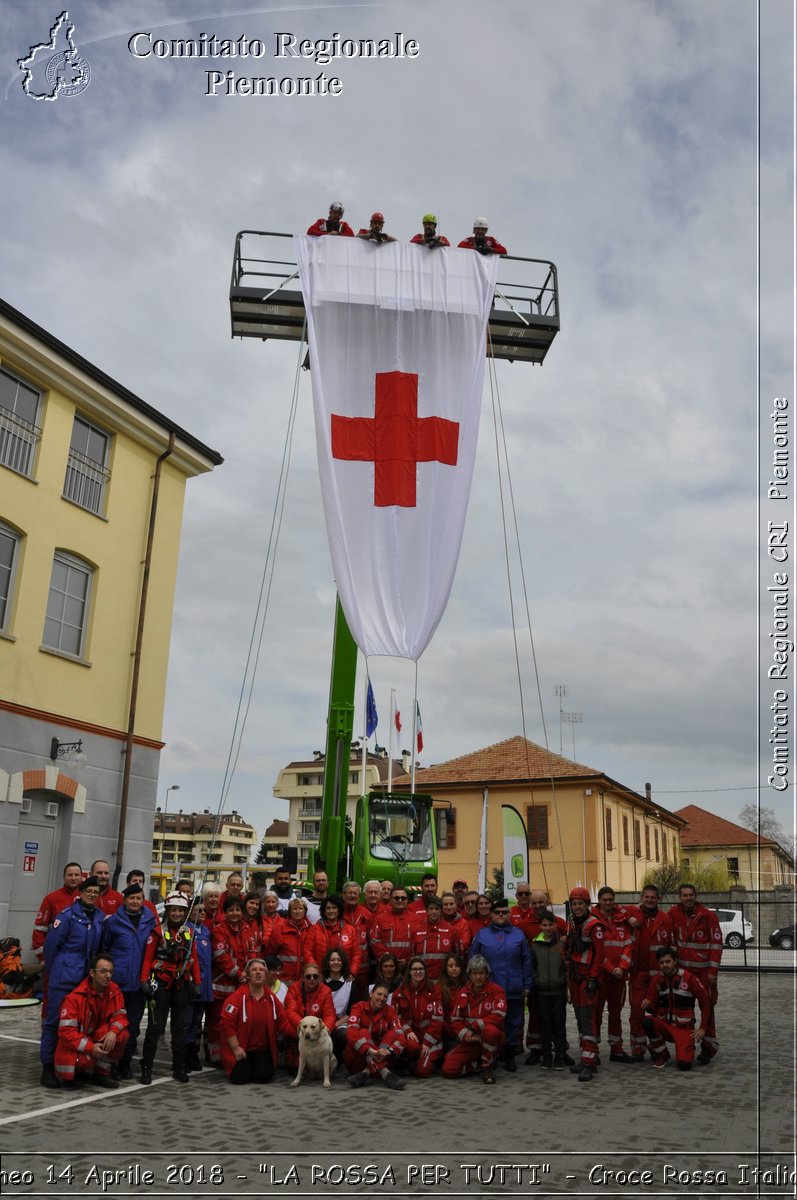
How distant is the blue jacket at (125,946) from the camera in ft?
28.9

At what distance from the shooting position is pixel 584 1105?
771cm

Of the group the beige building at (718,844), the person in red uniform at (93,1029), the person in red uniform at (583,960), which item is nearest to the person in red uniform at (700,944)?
the person in red uniform at (583,960)

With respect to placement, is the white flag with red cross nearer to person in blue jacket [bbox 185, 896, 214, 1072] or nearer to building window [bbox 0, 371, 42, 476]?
person in blue jacket [bbox 185, 896, 214, 1072]

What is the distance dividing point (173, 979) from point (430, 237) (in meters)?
9.98

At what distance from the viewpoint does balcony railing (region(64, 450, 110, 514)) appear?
676 inches

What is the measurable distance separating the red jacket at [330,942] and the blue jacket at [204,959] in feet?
3.39

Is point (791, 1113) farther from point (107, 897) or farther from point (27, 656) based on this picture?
point (27, 656)

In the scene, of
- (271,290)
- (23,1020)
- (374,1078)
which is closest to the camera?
(374,1078)

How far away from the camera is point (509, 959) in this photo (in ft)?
32.2

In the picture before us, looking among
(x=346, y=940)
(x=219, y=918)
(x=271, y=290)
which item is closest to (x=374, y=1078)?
(x=346, y=940)

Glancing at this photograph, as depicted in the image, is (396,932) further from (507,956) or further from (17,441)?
(17,441)

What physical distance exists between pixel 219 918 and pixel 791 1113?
5.43m

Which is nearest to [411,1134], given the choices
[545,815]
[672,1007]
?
[672,1007]

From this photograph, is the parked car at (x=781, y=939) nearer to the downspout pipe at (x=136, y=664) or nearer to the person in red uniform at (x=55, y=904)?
the downspout pipe at (x=136, y=664)
